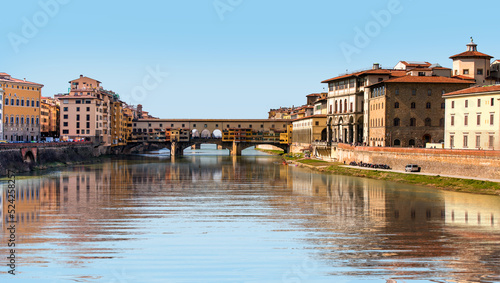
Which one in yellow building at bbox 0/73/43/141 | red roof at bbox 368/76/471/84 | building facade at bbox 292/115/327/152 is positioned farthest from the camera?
building facade at bbox 292/115/327/152

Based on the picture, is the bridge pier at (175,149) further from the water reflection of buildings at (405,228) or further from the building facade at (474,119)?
the water reflection of buildings at (405,228)

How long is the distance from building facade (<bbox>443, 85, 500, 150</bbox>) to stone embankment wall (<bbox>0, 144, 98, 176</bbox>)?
53810 mm

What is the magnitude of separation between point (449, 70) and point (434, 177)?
34.3 metres

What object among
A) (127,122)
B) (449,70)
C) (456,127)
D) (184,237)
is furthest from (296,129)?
(184,237)

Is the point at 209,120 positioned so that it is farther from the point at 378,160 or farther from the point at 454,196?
the point at 454,196

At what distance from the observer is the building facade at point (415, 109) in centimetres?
7588

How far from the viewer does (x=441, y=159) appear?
57.5 metres

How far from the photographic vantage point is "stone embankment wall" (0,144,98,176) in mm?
65875

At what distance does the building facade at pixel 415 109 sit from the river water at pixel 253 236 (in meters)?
27.8

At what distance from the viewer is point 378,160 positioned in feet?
236

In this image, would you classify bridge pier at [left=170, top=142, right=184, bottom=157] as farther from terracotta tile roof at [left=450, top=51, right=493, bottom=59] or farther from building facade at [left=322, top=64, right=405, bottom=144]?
terracotta tile roof at [left=450, top=51, right=493, bottom=59]

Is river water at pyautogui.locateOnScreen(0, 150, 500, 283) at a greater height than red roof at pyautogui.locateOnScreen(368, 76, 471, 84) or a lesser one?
lesser

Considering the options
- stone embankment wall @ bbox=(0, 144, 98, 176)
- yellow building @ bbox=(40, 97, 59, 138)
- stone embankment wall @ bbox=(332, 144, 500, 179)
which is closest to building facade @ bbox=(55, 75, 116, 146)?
stone embankment wall @ bbox=(0, 144, 98, 176)

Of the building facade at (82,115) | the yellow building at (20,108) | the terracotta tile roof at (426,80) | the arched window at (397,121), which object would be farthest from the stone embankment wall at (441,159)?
the yellow building at (20,108)
